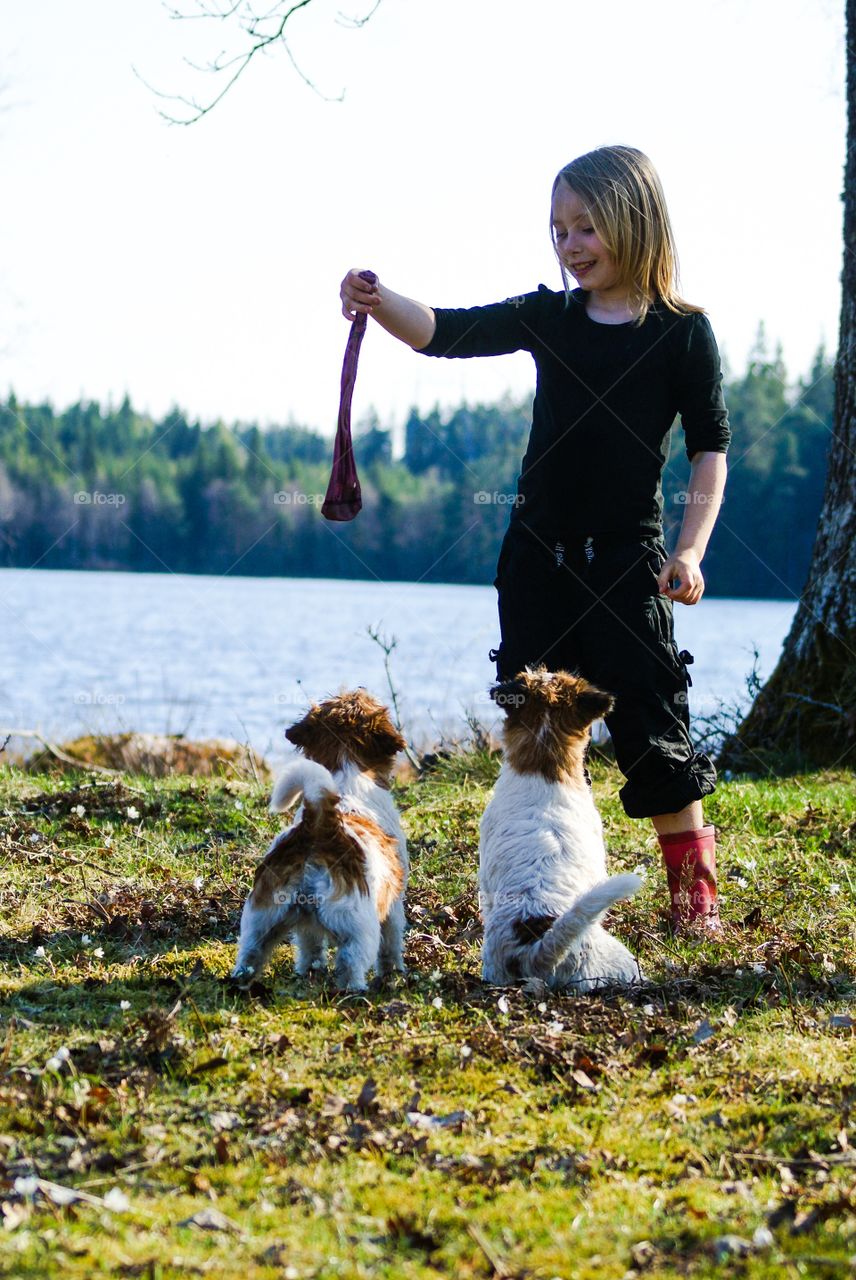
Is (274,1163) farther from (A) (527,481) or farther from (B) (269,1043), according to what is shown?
(A) (527,481)

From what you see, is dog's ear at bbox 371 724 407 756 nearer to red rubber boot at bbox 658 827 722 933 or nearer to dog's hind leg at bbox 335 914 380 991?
dog's hind leg at bbox 335 914 380 991

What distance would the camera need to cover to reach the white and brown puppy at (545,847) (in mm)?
4730

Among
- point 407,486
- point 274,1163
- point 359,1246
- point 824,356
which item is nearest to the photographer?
point 359,1246

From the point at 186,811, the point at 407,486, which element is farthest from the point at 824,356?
the point at 186,811

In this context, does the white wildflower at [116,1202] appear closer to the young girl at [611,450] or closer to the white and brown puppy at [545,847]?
the white and brown puppy at [545,847]

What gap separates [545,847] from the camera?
485 cm

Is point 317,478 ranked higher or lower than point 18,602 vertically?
higher

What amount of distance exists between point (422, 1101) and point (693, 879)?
7.28ft

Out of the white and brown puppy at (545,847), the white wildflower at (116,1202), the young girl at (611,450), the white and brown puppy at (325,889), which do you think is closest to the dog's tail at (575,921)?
the white and brown puppy at (545,847)

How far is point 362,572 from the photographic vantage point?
77.4m

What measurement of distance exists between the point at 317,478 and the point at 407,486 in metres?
6.75

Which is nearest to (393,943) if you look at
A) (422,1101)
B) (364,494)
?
(422,1101)

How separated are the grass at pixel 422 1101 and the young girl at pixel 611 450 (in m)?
1.20

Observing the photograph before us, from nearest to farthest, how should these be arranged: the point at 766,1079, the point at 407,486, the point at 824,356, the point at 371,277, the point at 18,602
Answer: the point at 766,1079 → the point at 371,277 → the point at 18,602 → the point at 407,486 → the point at 824,356
